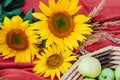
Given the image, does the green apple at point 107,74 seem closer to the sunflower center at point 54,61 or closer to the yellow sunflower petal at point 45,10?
the sunflower center at point 54,61

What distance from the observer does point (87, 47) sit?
54.3 inches

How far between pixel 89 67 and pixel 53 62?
0.41ft

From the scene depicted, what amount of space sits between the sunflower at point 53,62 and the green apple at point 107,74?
0.36ft

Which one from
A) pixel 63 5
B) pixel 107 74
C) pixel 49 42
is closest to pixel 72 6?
pixel 63 5

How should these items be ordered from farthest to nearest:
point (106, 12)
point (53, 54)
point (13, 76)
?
point (106, 12) < point (53, 54) < point (13, 76)

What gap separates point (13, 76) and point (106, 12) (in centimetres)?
45

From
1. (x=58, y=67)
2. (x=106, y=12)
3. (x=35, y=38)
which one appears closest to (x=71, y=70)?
(x=58, y=67)

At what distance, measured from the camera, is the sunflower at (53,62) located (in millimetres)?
1329

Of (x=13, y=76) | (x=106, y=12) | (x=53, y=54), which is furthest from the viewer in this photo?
(x=106, y=12)

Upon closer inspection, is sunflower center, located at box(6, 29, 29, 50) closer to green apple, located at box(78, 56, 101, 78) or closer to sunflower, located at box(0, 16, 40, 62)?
sunflower, located at box(0, 16, 40, 62)

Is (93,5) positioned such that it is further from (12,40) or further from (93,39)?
(12,40)

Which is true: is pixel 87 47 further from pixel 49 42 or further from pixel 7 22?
pixel 7 22

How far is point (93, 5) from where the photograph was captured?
1514mm

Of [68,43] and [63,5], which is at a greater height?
[63,5]
